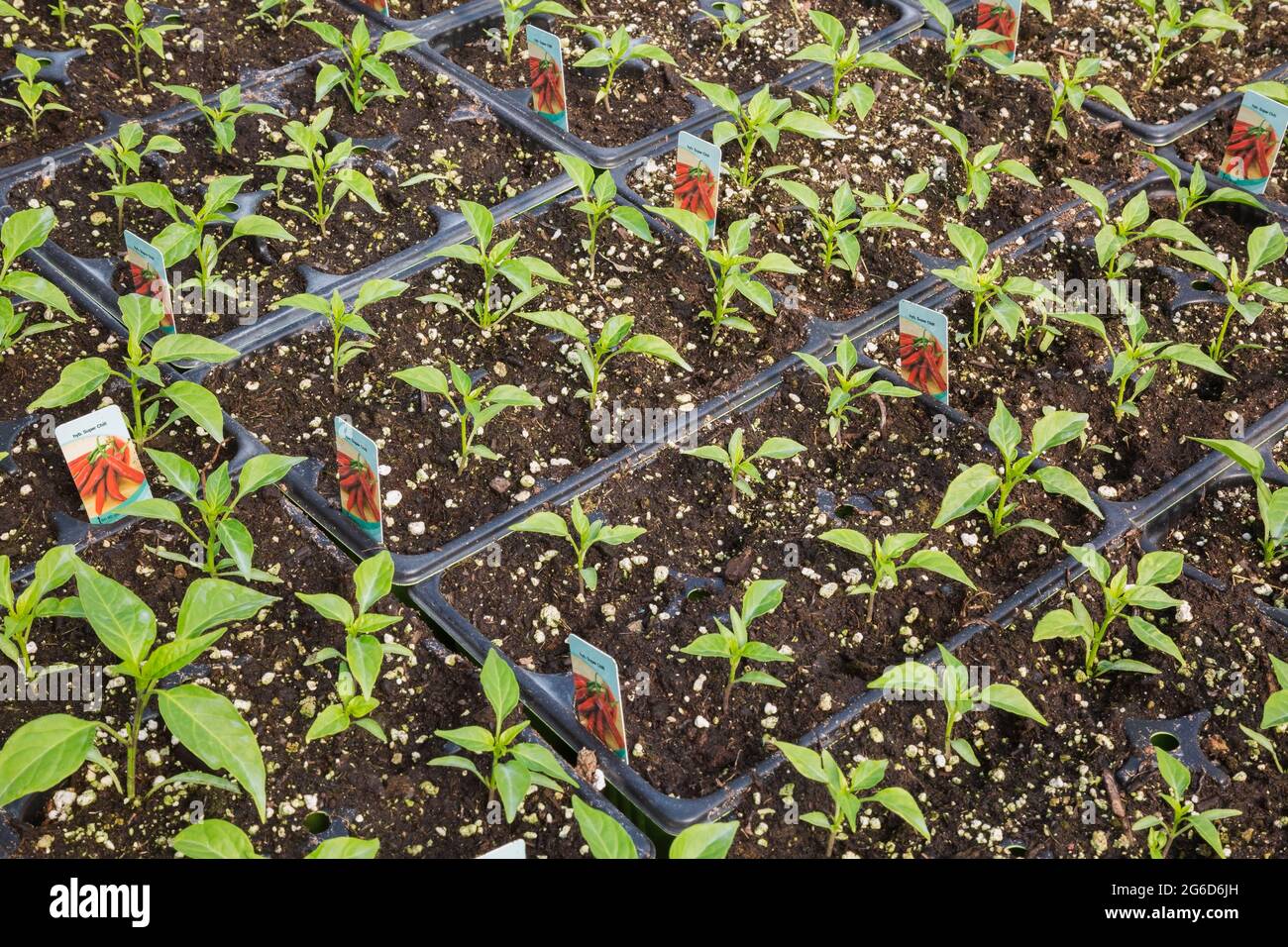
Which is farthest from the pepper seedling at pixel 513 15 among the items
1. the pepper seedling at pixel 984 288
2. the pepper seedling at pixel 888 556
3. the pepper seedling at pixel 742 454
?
the pepper seedling at pixel 888 556

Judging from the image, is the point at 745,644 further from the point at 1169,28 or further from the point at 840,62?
the point at 1169,28

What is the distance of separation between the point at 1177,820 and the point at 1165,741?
0.84 ft

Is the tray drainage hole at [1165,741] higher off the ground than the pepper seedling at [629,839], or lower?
lower

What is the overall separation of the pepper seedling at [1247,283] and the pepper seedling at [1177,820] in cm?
111

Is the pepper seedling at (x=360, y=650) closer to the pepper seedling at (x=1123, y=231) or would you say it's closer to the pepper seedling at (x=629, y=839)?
the pepper seedling at (x=629, y=839)

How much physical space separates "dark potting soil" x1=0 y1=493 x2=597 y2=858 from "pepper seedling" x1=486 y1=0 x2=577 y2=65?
1.65 metres

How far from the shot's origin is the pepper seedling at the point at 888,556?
88.3 inches

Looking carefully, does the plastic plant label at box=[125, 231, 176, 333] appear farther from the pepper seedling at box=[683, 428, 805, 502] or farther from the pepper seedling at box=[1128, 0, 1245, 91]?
the pepper seedling at box=[1128, 0, 1245, 91]

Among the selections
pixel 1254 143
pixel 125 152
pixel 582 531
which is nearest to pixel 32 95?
pixel 125 152

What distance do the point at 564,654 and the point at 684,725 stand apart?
0.24 metres

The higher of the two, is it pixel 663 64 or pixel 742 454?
pixel 663 64

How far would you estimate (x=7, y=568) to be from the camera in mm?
2092

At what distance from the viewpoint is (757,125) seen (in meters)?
3.11

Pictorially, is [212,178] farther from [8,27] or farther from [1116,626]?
[1116,626]
